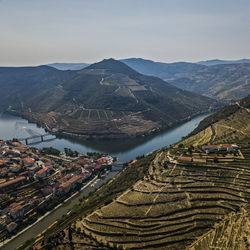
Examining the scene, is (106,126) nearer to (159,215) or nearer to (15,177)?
(15,177)

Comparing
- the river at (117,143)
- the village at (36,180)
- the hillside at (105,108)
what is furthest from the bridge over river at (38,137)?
the village at (36,180)

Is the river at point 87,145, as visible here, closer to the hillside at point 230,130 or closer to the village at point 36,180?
the village at point 36,180

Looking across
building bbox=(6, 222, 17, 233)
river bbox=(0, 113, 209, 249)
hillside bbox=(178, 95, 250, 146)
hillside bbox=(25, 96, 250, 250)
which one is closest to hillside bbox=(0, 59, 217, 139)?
river bbox=(0, 113, 209, 249)

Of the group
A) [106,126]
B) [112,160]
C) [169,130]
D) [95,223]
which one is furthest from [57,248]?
[169,130]

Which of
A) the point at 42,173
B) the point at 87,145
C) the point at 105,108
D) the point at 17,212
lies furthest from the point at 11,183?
the point at 105,108

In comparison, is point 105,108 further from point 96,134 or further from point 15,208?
point 15,208

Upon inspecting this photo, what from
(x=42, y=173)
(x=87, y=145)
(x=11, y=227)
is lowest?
(x=11, y=227)
